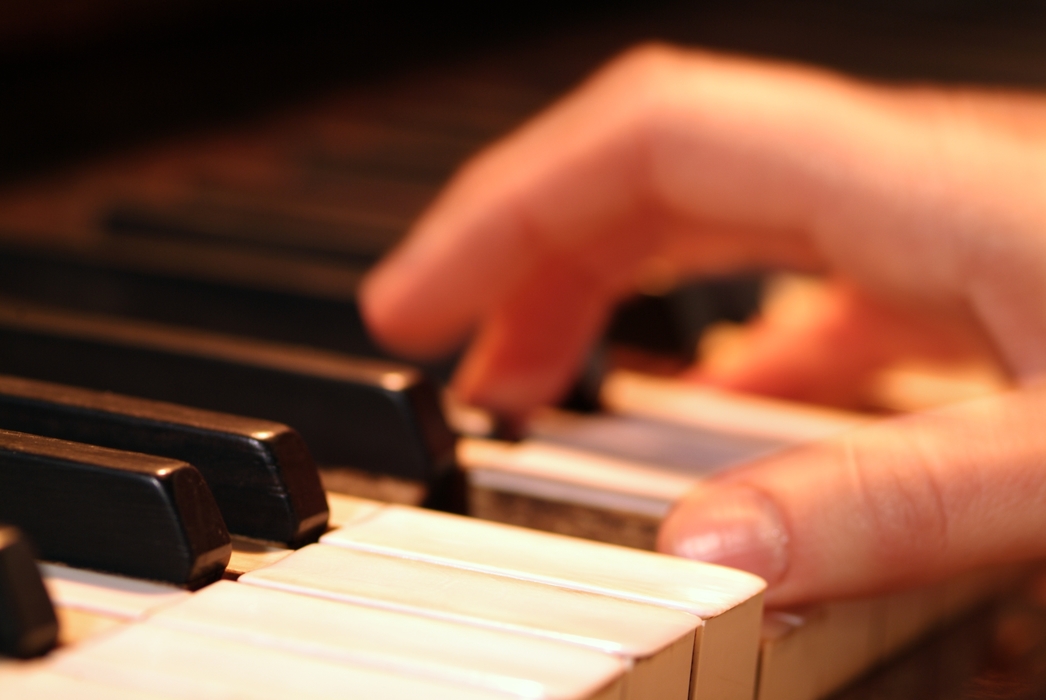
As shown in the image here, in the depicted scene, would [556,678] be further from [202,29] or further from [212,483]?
[202,29]

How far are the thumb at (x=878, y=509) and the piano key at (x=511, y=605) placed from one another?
0.11m

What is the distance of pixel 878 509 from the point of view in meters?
0.64

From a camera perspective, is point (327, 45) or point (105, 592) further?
point (327, 45)

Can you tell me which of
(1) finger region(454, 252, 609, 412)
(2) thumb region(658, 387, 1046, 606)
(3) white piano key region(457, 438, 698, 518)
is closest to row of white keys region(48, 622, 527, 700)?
(2) thumb region(658, 387, 1046, 606)

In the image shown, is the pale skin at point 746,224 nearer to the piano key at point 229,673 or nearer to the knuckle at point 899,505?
the knuckle at point 899,505

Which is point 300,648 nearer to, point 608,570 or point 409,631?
point 409,631

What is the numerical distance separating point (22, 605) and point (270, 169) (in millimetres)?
980

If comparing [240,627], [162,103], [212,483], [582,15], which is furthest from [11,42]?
[582,15]

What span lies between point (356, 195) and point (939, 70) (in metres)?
1.12

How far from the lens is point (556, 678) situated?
0.45 m

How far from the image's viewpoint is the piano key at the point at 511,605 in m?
0.49

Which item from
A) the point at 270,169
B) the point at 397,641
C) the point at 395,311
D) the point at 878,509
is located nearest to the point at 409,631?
the point at 397,641

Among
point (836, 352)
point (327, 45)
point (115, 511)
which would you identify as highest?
point (327, 45)

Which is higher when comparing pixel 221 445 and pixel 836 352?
pixel 221 445
